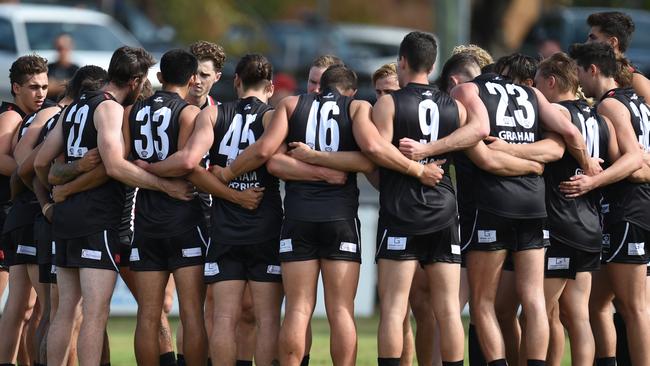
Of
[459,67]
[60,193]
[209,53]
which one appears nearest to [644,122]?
[459,67]

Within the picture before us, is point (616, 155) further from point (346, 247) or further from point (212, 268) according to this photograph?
point (212, 268)

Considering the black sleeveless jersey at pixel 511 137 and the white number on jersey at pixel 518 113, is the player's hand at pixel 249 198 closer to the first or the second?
the black sleeveless jersey at pixel 511 137

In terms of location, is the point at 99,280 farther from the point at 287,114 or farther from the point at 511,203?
the point at 511,203

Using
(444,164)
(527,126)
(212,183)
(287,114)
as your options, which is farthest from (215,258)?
(527,126)

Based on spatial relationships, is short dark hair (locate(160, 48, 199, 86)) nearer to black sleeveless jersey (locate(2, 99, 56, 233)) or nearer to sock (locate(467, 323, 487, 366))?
black sleeveless jersey (locate(2, 99, 56, 233))

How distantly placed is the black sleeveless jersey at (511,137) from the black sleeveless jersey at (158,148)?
2.28 m

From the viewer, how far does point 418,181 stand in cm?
970

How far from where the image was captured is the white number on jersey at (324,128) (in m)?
9.77

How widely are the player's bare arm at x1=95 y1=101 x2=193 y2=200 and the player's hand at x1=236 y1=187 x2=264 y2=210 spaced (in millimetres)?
595

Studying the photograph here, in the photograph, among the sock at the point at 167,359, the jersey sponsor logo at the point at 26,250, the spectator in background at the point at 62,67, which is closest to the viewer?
the sock at the point at 167,359

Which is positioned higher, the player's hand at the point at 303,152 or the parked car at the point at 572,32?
the parked car at the point at 572,32

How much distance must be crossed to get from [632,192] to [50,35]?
13880 mm

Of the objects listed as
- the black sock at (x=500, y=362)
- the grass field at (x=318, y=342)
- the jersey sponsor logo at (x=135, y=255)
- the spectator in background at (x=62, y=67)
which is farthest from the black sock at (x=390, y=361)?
the spectator in background at (x=62, y=67)

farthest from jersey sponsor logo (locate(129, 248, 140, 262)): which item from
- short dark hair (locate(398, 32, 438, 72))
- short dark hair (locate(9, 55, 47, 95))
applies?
short dark hair (locate(398, 32, 438, 72))
